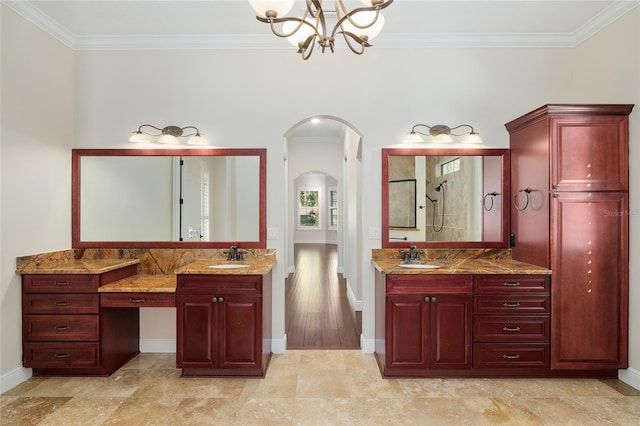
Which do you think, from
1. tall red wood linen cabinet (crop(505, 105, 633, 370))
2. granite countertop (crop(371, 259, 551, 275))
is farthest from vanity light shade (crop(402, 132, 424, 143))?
granite countertop (crop(371, 259, 551, 275))

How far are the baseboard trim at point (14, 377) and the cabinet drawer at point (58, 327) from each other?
0.24m

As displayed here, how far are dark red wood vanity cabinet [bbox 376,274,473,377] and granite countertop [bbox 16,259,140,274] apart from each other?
89.3 inches

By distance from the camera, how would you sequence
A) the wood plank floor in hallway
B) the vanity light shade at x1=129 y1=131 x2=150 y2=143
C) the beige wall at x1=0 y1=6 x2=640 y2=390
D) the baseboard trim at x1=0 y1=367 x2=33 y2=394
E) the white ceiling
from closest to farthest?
1. the baseboard trim at x1=0 y1=367 x2=33 y2=394
2. the white ceiling
3. the vanity light shade at x1=129 y1=131 x2=150 y2=143
4. the beige wall at x1=0 y1=6 x2=640 y2=390
5. the wood plank floor in hallway

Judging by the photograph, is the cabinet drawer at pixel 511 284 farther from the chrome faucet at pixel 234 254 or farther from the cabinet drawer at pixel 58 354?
the cabinet drawer at pixel 58 354

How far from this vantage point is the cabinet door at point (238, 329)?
2.79 m

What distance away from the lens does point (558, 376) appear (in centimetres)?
286

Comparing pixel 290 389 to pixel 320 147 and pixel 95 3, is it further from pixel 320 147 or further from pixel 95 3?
pixel 320 147

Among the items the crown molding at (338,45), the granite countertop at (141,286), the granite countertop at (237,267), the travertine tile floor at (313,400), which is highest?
the crown molding at (338,45)

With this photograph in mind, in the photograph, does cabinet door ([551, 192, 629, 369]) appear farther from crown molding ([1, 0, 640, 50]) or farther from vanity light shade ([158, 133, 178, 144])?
vanity light shade ([158, 133, 178, 144])

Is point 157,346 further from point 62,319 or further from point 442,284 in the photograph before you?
point 442,284

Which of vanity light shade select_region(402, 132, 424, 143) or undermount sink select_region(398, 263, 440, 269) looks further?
vanity light shade select_region(402, 132, 424, 143)

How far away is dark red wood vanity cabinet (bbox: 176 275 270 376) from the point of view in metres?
2.79

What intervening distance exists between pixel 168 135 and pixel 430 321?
2.77 metres

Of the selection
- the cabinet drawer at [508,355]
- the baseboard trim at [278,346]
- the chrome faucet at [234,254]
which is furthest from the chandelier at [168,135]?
the cabinet drawer at [508,355]
